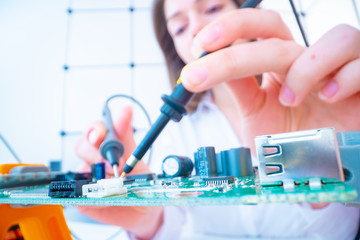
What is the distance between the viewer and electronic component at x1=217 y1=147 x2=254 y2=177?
318mm

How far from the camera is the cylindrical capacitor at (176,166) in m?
0.36

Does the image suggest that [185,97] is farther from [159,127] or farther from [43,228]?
[43,228]

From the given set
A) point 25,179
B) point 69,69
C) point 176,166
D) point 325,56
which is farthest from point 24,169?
point 69,69

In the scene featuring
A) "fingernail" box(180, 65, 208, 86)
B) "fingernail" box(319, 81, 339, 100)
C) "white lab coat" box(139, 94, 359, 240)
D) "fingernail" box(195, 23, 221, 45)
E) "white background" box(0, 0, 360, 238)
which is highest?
"white background" box(0, 0, 360, 238)

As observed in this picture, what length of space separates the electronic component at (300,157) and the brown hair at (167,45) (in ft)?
2.16

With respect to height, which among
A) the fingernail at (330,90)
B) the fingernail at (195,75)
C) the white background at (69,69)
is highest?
the white background at (69,69)

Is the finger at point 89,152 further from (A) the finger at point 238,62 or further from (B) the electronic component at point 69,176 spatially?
(A) the finger at point 238,62

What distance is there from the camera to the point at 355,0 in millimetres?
552

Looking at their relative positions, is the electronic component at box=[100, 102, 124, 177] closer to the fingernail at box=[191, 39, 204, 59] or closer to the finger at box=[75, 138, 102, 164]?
the finger at box=[75, 138, 102, 164]

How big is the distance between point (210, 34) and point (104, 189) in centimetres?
26

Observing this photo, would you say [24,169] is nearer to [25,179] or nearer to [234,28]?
[25,179]

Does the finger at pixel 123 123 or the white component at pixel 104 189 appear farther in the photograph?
the finger at pixel 123 123

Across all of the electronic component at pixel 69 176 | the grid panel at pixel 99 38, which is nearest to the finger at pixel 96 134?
the electronic component at pixel 69 176

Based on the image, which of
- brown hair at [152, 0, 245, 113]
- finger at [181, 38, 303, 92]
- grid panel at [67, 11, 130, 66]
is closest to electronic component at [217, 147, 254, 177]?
finger at [181, 38, 303, 92]
